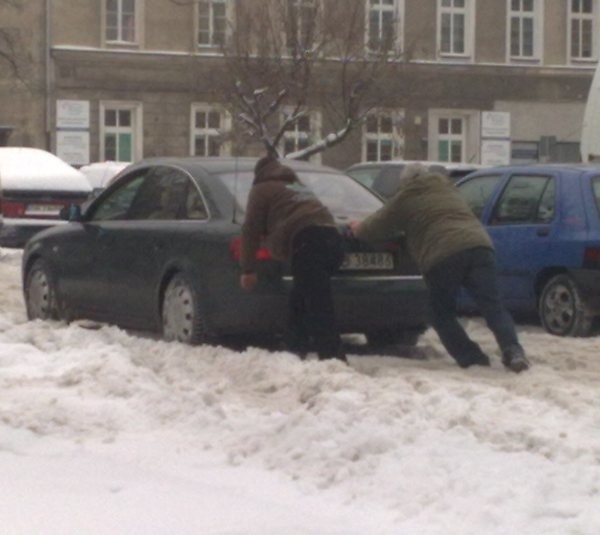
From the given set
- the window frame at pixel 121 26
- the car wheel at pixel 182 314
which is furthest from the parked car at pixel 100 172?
the car wheel at pixel 182 314

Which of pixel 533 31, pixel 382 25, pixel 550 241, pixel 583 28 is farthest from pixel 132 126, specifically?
pixel 550 241

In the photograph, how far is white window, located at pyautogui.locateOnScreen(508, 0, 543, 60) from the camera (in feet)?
173

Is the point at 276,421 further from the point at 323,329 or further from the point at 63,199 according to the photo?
the point at 63,199

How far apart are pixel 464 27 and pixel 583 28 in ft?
12.1

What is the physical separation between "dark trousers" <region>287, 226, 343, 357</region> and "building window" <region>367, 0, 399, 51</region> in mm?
28963

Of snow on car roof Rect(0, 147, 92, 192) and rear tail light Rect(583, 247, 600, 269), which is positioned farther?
snow on car roof Rect(0, 147, 92, 192)

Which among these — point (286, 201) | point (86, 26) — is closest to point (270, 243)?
point (286, 201)

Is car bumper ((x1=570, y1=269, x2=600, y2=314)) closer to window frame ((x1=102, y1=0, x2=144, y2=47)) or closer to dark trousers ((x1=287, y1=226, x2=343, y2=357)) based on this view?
dark trousers ((x1=287, y1=226, x2=343, y2=357))

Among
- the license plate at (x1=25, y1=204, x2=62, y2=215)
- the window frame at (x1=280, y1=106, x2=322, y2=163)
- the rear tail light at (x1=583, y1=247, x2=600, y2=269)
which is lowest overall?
the rear tail light at (x1=583, y1=247, x2=600, y2=269)

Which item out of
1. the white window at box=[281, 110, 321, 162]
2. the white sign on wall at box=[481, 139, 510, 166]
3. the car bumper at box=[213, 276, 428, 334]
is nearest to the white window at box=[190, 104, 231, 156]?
the white window at box=[281, 110, 321, 162]

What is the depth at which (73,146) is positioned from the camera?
154ft

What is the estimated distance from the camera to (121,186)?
13617mm

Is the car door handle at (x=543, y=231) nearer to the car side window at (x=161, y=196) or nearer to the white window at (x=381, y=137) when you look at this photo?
the car side window at (x=161, y=196)

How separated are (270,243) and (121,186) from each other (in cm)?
272
